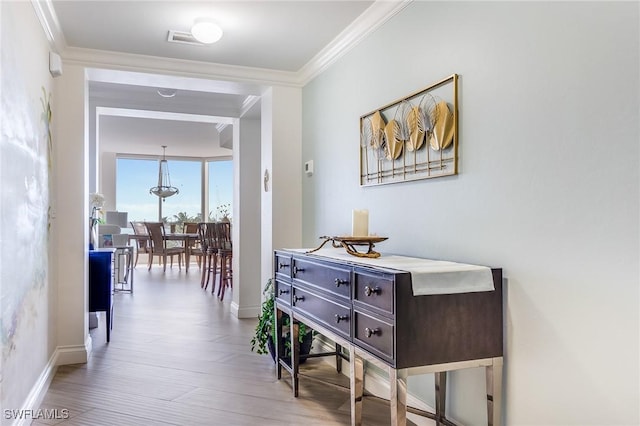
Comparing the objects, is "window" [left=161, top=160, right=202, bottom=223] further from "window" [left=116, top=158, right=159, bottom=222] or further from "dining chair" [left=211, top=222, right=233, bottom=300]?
"dining chair" [left=211, top=222, right=233, bottom=300]

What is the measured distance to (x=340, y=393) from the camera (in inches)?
119

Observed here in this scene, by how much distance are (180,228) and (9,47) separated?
943cm

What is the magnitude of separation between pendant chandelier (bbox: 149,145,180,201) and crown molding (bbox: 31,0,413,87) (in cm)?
653

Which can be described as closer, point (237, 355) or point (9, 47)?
point (9, 47)

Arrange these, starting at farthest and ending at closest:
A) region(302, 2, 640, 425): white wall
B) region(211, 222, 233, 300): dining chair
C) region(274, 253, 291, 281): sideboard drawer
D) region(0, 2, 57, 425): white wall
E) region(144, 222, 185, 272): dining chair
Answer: region(144, 222, 185, 272): dining chair < region(211, 222, 233, 300): dining chair < region(274, 253, 291, 281): sideboard drawer < region(0, 2, 57, 425): white wall < region(302, 2, 640, 425): white wall

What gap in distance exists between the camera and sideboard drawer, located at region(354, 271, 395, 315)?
1848mm

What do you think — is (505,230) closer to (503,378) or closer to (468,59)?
(503,378)

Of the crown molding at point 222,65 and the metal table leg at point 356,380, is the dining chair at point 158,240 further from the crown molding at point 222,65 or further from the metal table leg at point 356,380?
the metal table leg at point 356,380

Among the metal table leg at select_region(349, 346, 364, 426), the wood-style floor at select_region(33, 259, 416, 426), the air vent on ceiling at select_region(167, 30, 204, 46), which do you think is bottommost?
the wood-style floor at select_region(33, 259, 416, 426)


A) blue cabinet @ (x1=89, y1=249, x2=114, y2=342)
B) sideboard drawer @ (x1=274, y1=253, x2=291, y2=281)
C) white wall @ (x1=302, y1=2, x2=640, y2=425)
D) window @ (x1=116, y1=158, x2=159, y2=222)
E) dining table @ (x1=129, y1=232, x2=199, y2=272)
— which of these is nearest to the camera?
white wall @ (x1=302, y1=2, x2=640, y2=425)

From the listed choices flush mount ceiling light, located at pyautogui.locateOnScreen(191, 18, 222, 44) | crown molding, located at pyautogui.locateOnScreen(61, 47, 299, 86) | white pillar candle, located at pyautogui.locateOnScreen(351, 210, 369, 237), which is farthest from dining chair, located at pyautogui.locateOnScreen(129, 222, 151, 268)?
white pillar candle, located at pyautogui.locateOnScreen(351, 210, 369, 237)

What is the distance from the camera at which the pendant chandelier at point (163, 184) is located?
1054 centimetres

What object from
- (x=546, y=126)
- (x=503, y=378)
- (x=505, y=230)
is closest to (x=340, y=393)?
(x=503, y=378)

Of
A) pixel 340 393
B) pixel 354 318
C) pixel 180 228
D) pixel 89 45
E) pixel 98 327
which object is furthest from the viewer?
pixel 180 228
